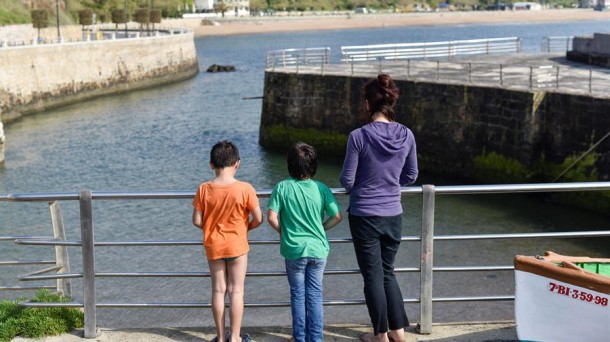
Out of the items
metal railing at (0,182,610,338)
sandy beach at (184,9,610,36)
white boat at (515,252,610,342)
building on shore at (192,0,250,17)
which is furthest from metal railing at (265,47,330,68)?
building on shore at (192,0,250,17)

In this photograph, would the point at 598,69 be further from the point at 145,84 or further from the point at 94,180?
the point at 145,84

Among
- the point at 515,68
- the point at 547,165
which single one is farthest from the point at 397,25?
the point at 547,165

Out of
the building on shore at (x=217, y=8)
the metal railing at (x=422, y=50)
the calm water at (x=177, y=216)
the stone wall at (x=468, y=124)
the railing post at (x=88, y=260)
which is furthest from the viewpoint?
the building on shore at (x=217, y=8)

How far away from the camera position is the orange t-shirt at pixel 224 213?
5965 millimetres

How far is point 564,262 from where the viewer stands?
17.8ft

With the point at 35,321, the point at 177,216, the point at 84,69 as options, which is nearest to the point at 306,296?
the point at 35,321

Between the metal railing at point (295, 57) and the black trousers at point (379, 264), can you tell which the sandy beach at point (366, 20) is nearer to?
the metal railing at point (295, 57)

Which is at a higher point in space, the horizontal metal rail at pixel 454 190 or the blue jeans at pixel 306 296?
the horizontal metal rail at pixel 454 190

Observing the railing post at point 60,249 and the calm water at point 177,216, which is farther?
the calm water at point 177,216

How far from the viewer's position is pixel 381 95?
19.5 ft

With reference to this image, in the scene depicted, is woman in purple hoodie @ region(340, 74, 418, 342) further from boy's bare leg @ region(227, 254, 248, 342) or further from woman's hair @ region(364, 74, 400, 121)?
boy's bare leg @ region(227, 254, 248, 342)

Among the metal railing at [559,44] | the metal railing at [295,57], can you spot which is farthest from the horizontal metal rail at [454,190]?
the metal railing at [559,44]

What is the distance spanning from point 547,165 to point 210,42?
8802cm

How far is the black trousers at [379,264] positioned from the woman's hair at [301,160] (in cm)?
43
